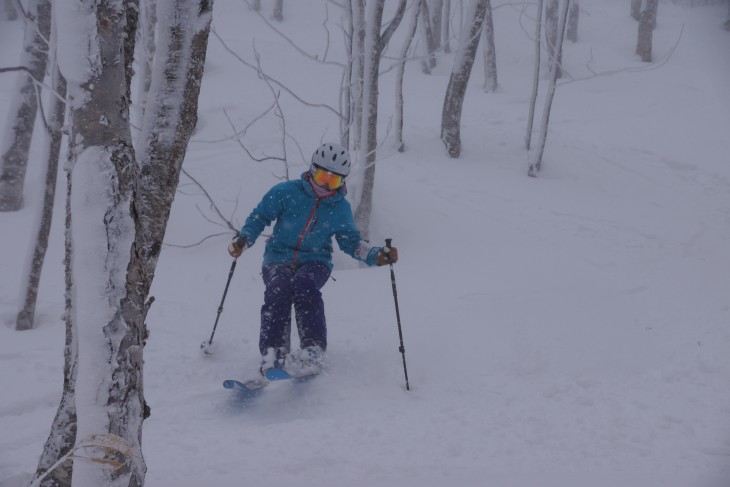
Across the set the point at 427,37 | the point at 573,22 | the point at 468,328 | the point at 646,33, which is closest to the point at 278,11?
the point at 427,37

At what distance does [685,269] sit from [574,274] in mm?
1643

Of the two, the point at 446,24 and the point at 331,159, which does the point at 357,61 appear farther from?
the point at 446,24

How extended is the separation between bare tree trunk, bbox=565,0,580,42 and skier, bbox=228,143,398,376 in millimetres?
21100

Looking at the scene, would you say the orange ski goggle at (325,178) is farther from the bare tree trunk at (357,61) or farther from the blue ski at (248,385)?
the bare tree trunk at (357,61)

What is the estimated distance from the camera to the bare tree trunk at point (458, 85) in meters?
9.98

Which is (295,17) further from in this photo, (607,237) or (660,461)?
(660,461)

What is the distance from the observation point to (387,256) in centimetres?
515

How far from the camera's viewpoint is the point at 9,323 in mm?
6344

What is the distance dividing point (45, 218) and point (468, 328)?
4599mm

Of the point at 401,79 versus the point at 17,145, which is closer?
the point at 17,145

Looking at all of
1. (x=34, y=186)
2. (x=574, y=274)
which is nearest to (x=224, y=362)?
(x=574, y=274)

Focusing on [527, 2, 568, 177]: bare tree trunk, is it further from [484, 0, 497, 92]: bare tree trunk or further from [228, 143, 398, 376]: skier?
[484, 0, 497, 92]: bare tree trunk

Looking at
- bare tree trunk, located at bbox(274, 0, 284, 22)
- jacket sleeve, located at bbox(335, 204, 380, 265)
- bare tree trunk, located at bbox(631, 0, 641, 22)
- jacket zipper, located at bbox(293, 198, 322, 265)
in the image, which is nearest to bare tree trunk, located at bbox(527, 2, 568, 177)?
jacket sleeve, located at bbox(335, 204, 380, 265)

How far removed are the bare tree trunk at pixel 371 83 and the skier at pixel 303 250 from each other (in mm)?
1984
